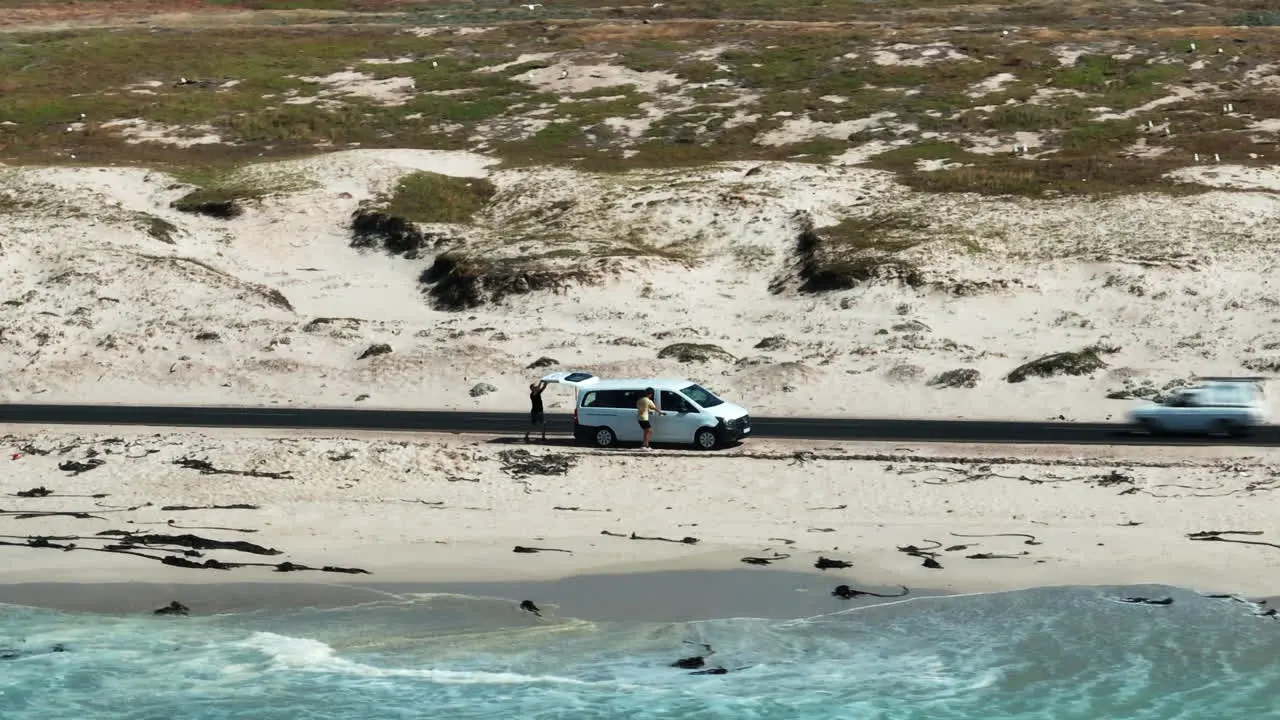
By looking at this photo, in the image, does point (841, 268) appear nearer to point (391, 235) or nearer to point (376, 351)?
point (376, 351)

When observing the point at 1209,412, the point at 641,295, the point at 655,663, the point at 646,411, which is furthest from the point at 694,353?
the point at 655,663

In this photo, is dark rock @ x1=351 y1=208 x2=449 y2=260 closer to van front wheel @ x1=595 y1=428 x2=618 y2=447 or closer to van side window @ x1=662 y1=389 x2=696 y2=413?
van front wheel @ x1=595 y1=428 x2=618 y2=447

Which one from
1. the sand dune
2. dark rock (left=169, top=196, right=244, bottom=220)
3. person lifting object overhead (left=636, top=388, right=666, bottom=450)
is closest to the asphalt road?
the sand dune

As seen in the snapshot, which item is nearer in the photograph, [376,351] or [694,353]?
[694,353]

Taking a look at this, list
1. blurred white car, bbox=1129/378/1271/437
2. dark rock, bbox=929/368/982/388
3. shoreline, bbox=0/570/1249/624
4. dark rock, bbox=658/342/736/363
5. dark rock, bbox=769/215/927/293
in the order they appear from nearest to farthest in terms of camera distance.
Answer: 1. shoreline, bbox=0/570/1249/624
2. blurred white car, bbox=1129/378/1271/437
3. dark rock, bbox=929/368/982/388
4. dark rock, bbox=658/342/736/363
5. dark rock, bbox=769/215/927/293

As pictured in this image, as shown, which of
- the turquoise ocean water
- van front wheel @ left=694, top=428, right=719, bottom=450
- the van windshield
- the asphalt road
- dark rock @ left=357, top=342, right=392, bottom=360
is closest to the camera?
the turquoise ocean water

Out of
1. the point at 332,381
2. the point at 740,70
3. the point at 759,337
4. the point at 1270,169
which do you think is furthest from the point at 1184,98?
the point at 332,381

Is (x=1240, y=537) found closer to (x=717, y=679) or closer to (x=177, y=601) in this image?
(x=717, y=679)
